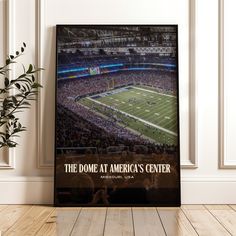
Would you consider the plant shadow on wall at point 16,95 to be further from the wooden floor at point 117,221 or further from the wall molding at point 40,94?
the wooden floor at point 117,221

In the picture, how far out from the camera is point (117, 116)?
369 centimetres

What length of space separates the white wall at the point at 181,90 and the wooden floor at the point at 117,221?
257 millimetres

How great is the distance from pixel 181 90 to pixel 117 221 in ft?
3.82

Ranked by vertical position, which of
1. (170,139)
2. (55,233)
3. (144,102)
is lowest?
(55,233)

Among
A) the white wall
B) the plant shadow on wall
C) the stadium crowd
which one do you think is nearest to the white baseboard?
the white wall

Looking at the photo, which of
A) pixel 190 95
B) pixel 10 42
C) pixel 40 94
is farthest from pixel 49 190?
pixel 190 95

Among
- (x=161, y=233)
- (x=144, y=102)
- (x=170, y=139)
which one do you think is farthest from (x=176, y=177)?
(x=161, y=233)

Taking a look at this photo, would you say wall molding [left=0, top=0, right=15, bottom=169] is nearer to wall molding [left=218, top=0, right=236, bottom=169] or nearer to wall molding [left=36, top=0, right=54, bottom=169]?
wall molding [left=36, top=0, right=54, bottom=169]

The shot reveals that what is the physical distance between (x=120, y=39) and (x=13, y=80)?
852mm

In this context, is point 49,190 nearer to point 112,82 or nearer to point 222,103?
point 112,82

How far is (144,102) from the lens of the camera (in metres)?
3.70

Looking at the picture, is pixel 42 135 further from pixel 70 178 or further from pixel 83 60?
pixel 83 60

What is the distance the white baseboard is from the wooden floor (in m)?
0.08

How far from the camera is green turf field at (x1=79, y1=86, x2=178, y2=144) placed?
367cm
